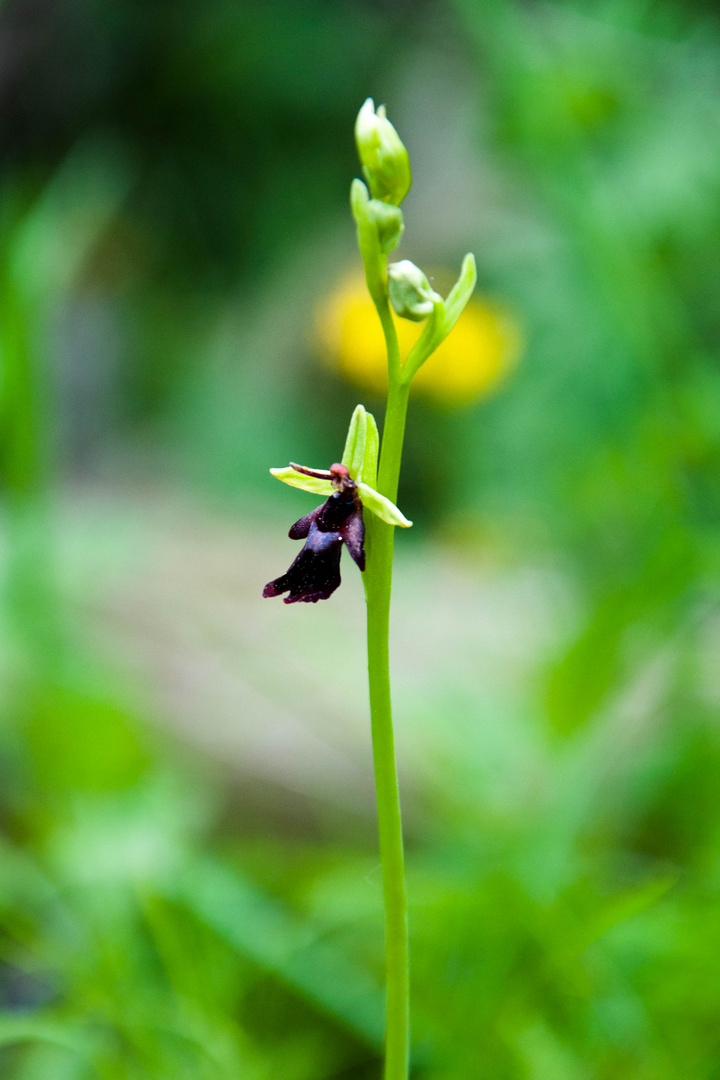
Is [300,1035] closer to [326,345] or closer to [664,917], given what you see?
[664,917]

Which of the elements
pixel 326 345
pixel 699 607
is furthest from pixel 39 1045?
pixel 326 345

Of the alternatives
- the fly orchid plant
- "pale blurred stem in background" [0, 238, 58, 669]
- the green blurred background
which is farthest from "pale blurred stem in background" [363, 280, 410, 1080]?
"pale blurred stem in background" [0, 238, 58, 669]

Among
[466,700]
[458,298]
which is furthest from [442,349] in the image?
[458,298]

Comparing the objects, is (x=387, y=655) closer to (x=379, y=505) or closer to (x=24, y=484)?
(x=379, y=505)

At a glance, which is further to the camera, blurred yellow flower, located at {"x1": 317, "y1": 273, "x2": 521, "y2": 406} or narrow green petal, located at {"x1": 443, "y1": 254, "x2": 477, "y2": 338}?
blurred yellow flower, located at {"x1": 317, "y1": 273, "x2": 521, "y2": 406}

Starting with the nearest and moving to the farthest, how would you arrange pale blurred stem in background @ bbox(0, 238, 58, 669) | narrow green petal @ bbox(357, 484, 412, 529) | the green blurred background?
narrow green petal @ bbox(357, 484, 412, 529) → the green blurred background → pale blurred stem in background @ bbox(0, 238, 58, 669)

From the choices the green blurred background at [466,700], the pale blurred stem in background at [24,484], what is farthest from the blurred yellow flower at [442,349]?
the pale blurred stem in background at [24,484]

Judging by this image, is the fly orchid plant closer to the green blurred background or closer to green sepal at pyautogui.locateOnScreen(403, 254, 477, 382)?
green sepal at pyautogui.locateOnScreen(403, 254, 477, 382)
